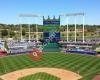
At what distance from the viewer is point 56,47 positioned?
247 feet

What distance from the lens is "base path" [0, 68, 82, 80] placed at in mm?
38591

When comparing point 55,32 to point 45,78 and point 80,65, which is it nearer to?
point 80,65

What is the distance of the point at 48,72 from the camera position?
42375 millimetres

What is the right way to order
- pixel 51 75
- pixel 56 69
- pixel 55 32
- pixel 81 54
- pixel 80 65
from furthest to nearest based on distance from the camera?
pixel 55 32 < pixel 81 54 < pixel 80 65 < pixel 56 69 < pixel 51 75

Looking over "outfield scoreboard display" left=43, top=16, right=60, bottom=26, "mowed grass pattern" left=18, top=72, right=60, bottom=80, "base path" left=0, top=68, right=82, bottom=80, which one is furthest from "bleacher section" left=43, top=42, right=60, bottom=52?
"mowed grass pattern" left=18, top=72, right=60, bottom=80

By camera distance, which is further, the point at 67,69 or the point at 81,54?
the point at 81,54

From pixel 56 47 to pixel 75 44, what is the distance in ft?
46.9

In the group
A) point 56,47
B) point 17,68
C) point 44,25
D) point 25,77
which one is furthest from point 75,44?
point 25,77

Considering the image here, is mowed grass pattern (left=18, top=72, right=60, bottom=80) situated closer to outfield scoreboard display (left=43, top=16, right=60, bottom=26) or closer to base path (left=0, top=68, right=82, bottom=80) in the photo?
base path (left=0, top=68, right=82, bottom=80)

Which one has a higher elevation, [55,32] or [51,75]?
[55,32]

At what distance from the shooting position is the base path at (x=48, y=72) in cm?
3859

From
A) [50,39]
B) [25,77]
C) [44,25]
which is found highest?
[44,25]

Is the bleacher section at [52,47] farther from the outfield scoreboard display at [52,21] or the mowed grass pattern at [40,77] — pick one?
the mowed grass pattern at [40,77]

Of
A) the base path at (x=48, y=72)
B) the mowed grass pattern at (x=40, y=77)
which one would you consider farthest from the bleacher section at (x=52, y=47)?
the mowed grass pattern at (x=40, y=77)
